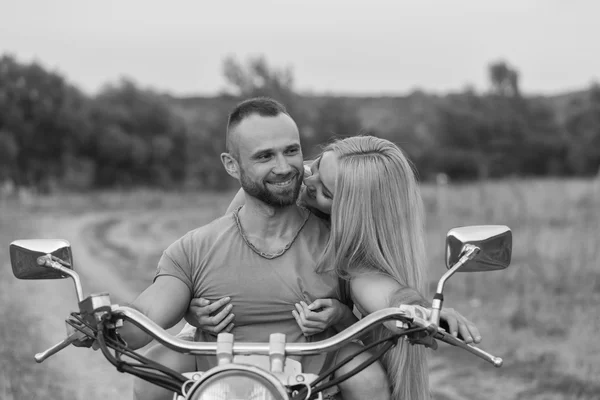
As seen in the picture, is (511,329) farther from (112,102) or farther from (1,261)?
(112,102)

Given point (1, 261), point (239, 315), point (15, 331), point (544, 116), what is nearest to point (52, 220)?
point (1, 261)

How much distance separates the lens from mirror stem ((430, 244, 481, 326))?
7.29ft

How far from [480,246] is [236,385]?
37.7 inches

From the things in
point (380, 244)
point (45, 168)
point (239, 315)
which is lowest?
point (45, 168)

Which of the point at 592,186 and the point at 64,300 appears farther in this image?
the point at 592,186

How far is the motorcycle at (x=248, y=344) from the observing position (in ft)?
6.40

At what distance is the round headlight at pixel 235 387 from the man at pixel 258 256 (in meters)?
0.80

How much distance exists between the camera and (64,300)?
8891 millimetres

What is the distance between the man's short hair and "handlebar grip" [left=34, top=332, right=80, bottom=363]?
916 mm

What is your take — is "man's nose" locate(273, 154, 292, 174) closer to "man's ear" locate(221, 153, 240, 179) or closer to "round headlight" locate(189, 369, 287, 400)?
"man's ear" locate(221, 153, 240, 179)

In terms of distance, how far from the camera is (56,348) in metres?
2.42

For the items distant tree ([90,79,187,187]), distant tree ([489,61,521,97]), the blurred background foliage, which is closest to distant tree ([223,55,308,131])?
the blurred background foliage

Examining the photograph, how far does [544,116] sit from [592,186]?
39.0 m

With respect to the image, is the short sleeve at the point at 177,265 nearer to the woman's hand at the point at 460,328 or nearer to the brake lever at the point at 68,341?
the brake lever at the point at 68,341
